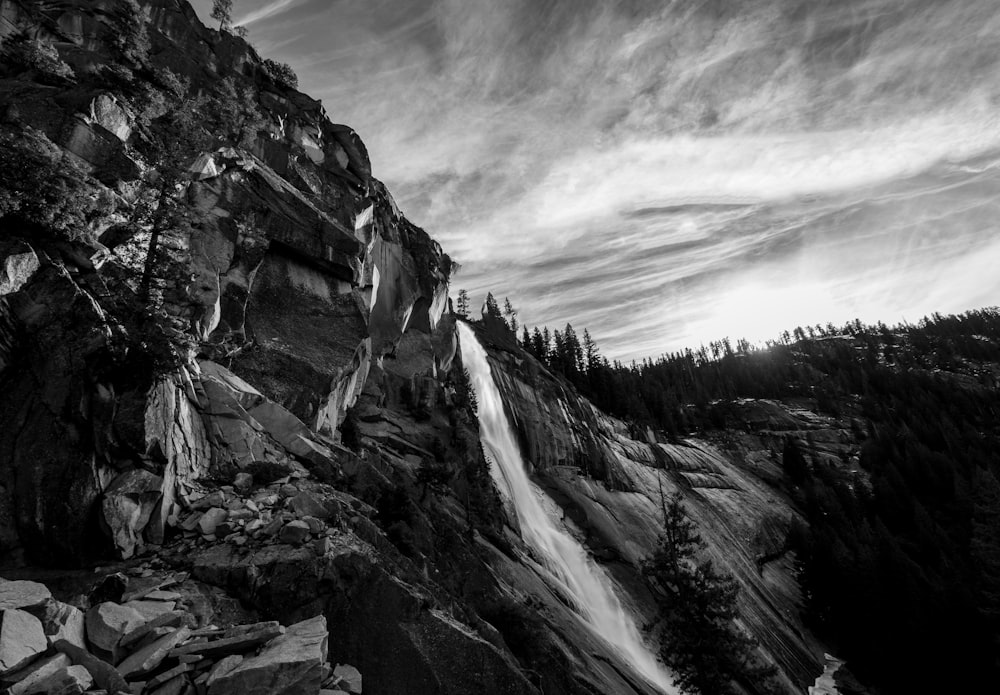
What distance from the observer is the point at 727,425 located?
11344 centimetres

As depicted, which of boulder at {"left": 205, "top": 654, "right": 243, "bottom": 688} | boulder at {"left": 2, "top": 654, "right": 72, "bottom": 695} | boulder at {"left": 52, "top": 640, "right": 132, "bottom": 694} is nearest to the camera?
boulder at {"left": 2, "top": 654, "right": 72, "bottom": 695}

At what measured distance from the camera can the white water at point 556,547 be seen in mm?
29719

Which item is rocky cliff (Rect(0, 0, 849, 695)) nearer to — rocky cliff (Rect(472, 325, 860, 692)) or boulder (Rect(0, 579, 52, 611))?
boulder (Rect(0, 579, 52, 611))

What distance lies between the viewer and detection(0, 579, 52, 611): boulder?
5785mm

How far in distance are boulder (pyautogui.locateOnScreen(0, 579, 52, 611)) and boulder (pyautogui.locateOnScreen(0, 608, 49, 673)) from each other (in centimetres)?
24

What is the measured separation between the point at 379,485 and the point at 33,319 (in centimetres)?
1171

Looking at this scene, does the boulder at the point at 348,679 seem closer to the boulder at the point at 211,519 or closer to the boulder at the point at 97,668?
the boulder at the point at 97,668

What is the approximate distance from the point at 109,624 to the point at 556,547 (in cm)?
3585

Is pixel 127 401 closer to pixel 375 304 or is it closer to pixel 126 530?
pixel 126 530

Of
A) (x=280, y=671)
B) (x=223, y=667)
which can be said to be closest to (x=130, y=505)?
(x=223, y=667)

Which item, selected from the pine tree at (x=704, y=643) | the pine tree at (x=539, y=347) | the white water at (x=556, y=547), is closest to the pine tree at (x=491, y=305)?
the pine tree at (x=539, y=347)

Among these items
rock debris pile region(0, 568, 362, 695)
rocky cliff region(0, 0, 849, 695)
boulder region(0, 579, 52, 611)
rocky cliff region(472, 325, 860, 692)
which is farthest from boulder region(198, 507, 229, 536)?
rocky cliff region(472, 325, 860, 692)

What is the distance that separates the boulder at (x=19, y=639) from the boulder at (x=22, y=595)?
0.80 feet

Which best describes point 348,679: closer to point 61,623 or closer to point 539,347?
point 61,623
